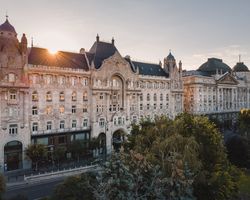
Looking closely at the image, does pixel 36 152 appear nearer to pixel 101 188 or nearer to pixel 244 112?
pixel 101 188

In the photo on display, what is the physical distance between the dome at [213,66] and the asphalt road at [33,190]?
9267 centimetres

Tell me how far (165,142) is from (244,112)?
44.2 meters

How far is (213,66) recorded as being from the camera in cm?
12225

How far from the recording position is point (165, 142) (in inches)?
1266

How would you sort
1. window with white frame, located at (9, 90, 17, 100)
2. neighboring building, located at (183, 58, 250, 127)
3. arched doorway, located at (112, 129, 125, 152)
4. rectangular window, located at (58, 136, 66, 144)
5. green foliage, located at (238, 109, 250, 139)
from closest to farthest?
window with white frame, located at (9, 90, 17, 100) < rectangular window, located at (58, 136, 66, 144) < green foliage, located at (238, 109, 250, 139) < arched doorway, located at (112, 129, 125, 152) < neighboring building, located at (183, 58, 250, 127)

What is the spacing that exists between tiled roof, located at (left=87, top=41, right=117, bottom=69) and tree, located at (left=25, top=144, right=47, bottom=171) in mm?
26709

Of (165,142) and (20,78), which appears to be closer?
(165,142)

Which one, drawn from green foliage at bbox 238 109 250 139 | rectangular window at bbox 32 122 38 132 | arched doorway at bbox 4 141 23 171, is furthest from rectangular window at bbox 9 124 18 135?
green foliage at bbox 238 109 250 139

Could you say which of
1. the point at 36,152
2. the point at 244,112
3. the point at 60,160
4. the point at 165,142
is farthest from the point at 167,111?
the point at 165,142

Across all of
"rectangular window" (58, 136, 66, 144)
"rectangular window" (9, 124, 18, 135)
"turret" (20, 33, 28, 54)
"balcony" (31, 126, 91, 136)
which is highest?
"turret" (20, 33, 28, 54)

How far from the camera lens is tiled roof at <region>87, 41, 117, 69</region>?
2900 inches

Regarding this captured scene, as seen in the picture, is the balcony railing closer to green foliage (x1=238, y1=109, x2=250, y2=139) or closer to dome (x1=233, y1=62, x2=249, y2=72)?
green foliage (x1=238, y1=109, x2=250, y2=139)

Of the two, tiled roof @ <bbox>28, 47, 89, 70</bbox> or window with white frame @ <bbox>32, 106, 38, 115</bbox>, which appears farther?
tiled roof @ <bbox>28, 47, 89, 70</bbox>

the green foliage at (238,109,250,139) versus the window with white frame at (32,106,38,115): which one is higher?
the window with white frame at (32,106,38,115)
